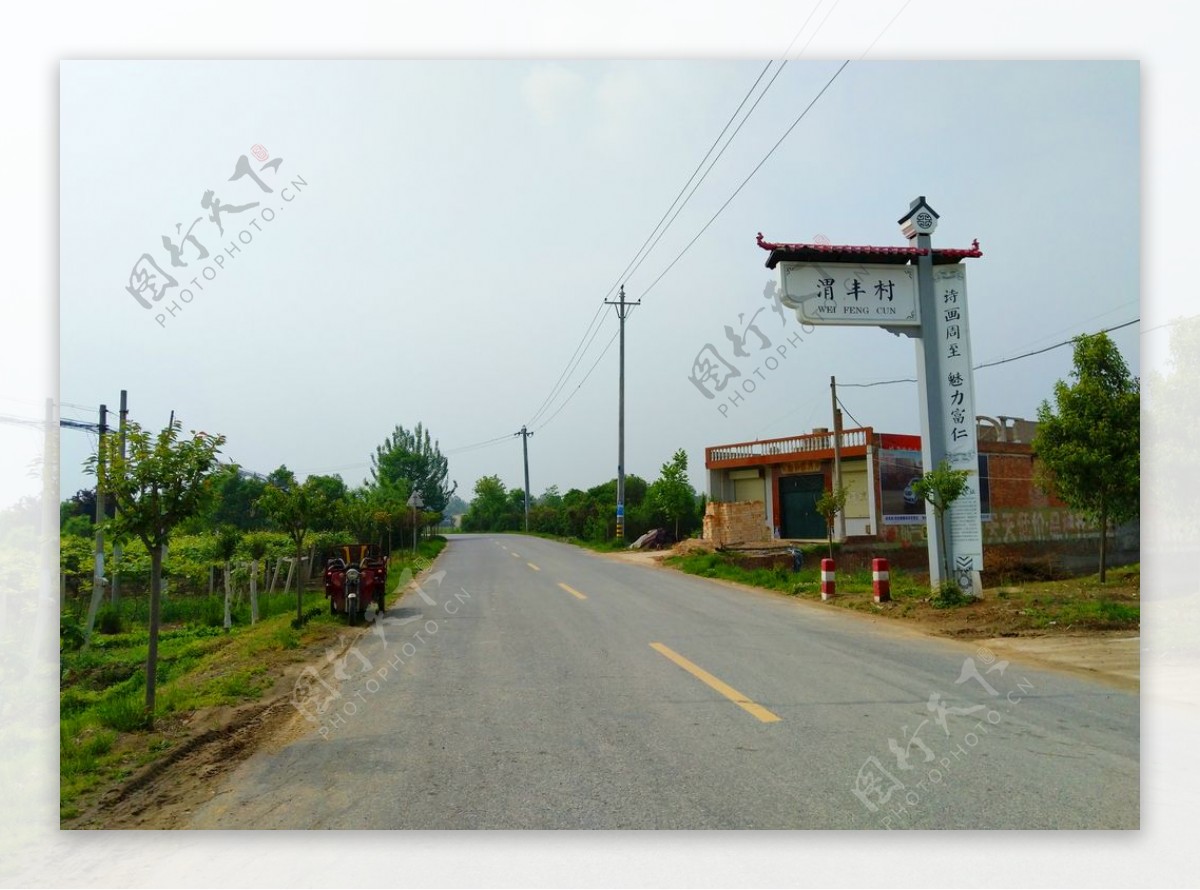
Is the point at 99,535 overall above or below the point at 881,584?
above

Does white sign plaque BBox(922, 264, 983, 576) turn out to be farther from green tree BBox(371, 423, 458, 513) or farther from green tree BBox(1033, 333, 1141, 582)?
green tree BBox(371, 423, 458, 513)

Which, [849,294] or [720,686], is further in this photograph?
[849,294]

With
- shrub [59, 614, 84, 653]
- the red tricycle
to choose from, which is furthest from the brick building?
shrub [59, 614, 84, 653]

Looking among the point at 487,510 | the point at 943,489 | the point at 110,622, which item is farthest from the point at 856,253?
the point at 487,510

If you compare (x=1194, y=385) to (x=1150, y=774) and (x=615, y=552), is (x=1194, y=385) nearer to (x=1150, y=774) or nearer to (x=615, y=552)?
(x=1150, y=774)

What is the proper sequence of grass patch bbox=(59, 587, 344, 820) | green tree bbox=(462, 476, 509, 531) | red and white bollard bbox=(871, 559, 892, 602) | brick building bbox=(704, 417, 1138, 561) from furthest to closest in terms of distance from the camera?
1. green tree bbox=(462, 476, 509, 531)
2. brick building bbox=(704, 417, 1138, 561)
3. red and white bollard bbox=(871, 559, 892, 602)
4. grass patch bbox=(59, 587, 344, 820)

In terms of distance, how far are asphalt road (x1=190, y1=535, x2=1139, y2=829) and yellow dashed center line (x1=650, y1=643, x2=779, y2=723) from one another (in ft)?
0.12

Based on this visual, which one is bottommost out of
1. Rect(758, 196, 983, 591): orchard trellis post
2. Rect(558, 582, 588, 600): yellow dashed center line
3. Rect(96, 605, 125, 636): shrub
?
Rect(96, 605, 125, 636): shrub

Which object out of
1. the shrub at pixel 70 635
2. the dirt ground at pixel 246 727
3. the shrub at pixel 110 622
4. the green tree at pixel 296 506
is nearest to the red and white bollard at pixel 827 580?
the dirt ground at pixel 246 727

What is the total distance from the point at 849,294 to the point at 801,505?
24.6 meters

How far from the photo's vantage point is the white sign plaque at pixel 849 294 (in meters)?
13.4

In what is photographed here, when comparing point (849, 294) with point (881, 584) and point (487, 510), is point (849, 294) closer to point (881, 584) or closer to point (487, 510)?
point (881, 584)

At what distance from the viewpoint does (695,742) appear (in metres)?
5.74

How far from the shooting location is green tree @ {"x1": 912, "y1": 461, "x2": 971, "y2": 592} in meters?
13.0
